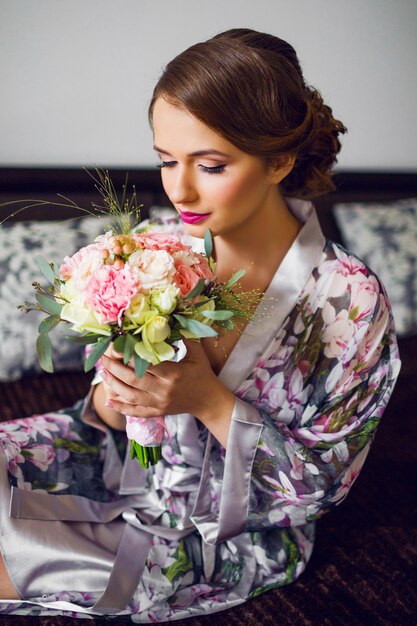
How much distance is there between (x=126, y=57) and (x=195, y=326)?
152 centimetres

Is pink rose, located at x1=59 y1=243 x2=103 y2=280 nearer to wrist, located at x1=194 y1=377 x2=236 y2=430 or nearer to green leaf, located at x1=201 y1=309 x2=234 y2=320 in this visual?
green leaf, located at x1=201 y1=309 x2=234 y2=320

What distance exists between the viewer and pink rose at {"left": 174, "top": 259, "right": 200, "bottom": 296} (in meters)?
0.88

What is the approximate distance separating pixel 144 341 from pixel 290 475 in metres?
0.44

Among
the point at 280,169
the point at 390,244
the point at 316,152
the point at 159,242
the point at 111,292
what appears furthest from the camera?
the point at 390,244

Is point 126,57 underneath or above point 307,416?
above

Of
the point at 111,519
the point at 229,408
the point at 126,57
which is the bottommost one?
the point at 111,519

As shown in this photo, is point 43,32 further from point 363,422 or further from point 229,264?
point 363,422

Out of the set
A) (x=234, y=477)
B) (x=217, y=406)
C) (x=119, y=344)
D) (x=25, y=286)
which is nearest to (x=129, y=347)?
(x=119, y=344)

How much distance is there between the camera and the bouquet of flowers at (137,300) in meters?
0.83

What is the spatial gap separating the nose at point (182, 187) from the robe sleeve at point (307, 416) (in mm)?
343

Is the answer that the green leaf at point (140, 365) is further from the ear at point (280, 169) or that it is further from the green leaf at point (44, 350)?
the ear at point (280, 169)

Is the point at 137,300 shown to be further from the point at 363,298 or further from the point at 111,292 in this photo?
the point at 363,298

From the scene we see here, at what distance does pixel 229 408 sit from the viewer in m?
1.06

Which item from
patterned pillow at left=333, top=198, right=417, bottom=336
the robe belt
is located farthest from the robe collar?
patterned pillow at left=333, top=198, right=417, bottom=336
